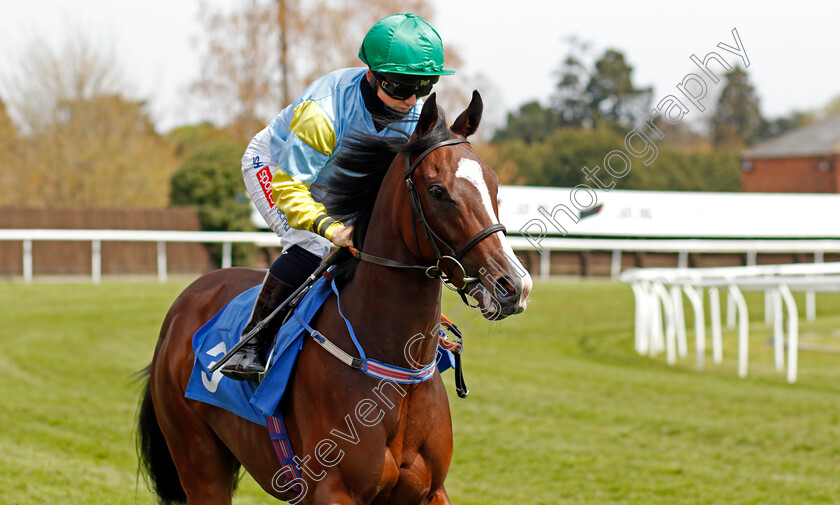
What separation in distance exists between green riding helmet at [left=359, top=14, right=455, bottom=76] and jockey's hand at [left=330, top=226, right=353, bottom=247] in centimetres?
50

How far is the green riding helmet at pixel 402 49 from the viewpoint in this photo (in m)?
2.56

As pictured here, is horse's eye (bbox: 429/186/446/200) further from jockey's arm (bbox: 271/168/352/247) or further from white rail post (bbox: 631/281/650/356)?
white rail post (bbox: 631/281/650/356)

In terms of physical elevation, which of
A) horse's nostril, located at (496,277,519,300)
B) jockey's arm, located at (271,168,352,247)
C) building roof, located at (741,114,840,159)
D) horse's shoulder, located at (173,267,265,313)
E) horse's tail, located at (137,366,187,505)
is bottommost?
horse's tail, located at (137,366,187,505)

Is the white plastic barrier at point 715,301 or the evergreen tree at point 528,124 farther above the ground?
the evergreen tree at point 528,124

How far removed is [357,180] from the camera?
103 inches

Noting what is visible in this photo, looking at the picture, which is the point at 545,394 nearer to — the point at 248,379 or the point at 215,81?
the point at 248,379

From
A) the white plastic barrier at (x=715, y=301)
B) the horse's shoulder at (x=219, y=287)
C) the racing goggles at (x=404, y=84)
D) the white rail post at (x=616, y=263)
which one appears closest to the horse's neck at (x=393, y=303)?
the racing goggles at (x=404, y=84)

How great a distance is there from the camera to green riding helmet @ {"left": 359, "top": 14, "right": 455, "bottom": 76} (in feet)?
8.41

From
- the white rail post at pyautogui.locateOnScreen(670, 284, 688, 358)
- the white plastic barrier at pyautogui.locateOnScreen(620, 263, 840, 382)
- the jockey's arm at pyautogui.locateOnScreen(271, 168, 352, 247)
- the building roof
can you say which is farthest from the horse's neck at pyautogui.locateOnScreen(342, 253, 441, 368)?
the building roof

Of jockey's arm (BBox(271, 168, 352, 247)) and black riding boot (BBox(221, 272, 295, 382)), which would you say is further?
black riding boot (BBox(221, 272, 295, 382))

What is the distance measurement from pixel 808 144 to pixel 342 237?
33.9 m

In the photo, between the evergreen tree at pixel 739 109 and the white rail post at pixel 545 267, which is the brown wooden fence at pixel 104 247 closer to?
the white rail post at pixel 545 267

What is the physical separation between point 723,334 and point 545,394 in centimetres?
584

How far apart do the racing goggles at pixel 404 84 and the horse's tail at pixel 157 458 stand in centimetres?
179
